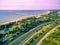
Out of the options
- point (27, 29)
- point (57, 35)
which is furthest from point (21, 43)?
point (27, 29)

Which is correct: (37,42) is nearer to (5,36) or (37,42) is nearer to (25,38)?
(25,38)

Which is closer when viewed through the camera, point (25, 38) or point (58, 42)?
point (58, 42)

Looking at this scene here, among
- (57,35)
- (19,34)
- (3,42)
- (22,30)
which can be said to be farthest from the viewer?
(22,30)

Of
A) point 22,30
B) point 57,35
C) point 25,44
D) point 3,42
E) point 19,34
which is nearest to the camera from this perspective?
point 25,44

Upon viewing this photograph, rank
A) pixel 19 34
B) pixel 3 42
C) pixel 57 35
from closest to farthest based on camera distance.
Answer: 1. pixel 3 42
2. pixel 57 35
3. pixel 19 34

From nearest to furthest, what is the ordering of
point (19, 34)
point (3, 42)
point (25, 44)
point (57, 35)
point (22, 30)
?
point (25, 44) < point (3, 42) < point (57, 35) < point (19, 34) < point (22, 30)

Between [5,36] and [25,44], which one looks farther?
[5,36]

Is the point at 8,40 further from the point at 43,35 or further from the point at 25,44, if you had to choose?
the point at 43,35

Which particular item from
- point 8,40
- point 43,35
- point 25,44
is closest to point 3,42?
point 8,40
